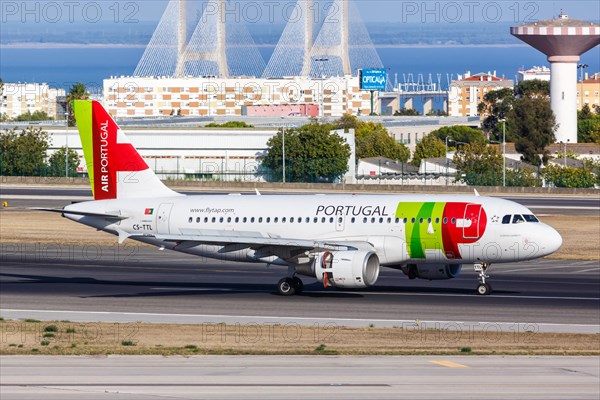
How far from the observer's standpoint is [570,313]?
134 ft

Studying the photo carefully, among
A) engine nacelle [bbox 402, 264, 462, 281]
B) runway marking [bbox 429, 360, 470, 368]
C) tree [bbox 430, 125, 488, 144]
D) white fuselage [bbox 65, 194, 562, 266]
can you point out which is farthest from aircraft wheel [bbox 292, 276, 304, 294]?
tree [bbox 430, 125, 488, 144]

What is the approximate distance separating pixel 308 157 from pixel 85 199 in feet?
127

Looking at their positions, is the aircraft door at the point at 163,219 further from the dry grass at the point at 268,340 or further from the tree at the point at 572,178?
the tree at the point at 572,178

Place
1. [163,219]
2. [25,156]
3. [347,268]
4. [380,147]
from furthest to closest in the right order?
[380,147] < [25,156] < [163,219] < [347,268]

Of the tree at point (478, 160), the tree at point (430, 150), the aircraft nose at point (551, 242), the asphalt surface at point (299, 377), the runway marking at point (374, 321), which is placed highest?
the tree at point (430, 150)

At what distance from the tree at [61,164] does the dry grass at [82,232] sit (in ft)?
130

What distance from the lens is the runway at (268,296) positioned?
3981cm

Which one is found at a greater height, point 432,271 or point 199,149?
point 199,149

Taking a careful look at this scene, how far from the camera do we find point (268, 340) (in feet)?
115

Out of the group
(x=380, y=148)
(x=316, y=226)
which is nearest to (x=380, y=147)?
(x=380, y=148)

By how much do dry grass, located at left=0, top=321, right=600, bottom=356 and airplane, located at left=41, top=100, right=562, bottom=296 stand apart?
21.8 ft

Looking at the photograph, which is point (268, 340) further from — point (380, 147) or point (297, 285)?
point (380, 147)

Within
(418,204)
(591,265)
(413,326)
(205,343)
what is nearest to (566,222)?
(591,265)

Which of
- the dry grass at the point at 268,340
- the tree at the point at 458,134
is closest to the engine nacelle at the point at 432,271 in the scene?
the dry grass at the point at 268,340
